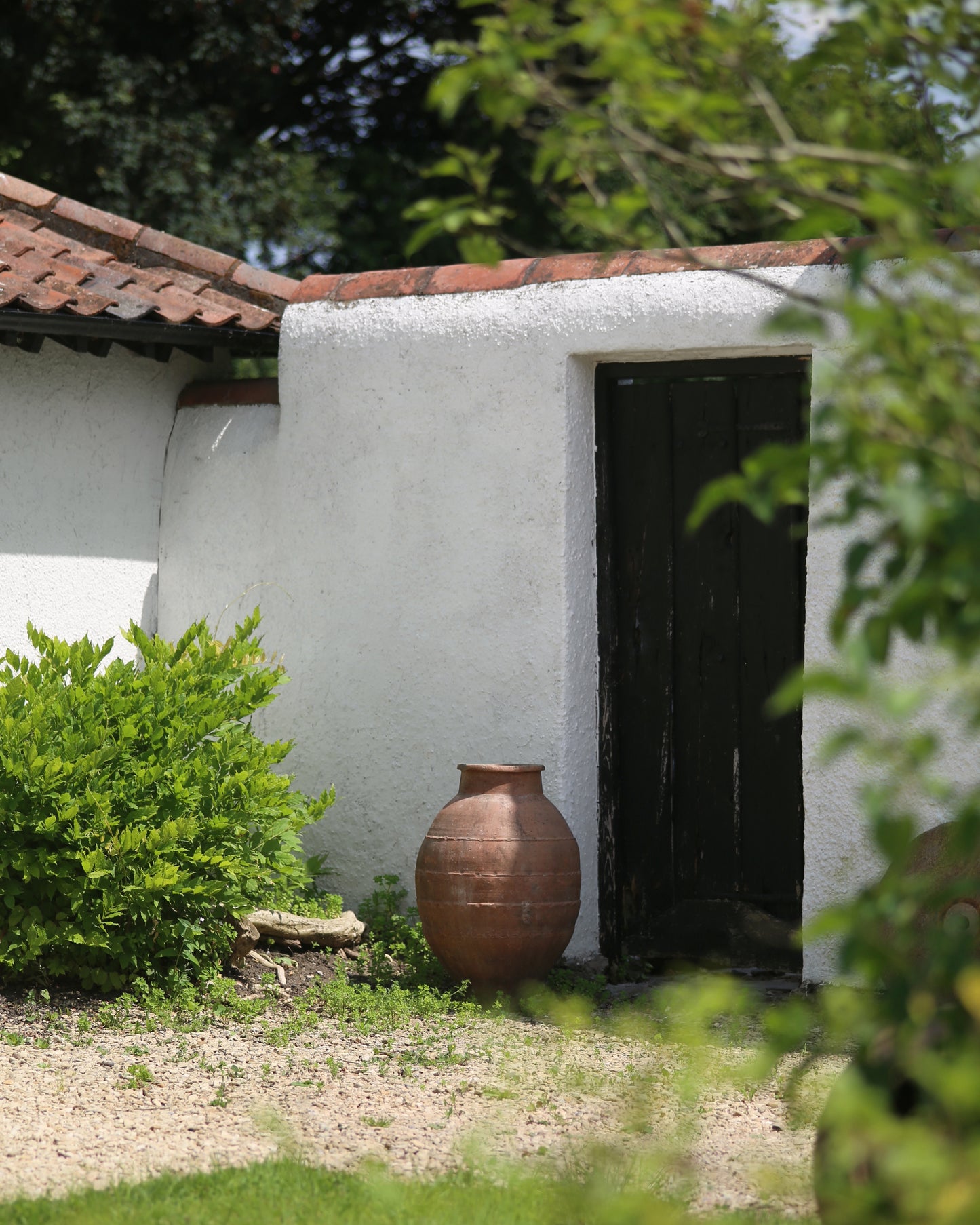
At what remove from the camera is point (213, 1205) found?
2.87 meters

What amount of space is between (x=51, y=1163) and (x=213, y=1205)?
2.03 feet

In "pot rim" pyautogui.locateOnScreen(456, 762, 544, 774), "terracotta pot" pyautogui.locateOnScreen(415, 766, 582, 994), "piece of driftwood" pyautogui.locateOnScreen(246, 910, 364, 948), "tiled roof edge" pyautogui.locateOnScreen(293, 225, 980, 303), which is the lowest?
"piece of driftwood" pyautogui.locateOnScreen(246, 910, 364, 948)

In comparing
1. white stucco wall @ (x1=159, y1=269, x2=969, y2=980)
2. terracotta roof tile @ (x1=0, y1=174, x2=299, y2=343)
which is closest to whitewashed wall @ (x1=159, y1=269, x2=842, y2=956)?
white stucco wall @ (x1=159, y1=269, x2=969, y2=980)

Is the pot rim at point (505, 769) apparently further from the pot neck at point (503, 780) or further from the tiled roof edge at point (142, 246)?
the tiled roof edge at point (142, 246)

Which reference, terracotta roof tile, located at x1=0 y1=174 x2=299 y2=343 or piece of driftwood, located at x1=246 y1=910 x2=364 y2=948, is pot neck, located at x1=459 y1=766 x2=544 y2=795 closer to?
piece of driftwood, located at x1=246 y1=910 x2=364 y2=948

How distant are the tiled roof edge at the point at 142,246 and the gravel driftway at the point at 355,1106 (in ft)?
11.3

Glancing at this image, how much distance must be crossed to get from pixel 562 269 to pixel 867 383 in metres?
3.89

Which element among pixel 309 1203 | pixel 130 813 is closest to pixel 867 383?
pixel 309 1203

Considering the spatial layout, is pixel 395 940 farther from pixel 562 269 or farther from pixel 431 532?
pixel 562 269

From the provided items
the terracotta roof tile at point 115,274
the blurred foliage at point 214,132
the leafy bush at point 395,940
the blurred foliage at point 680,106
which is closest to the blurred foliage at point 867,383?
the blurred foliage at point 680,106

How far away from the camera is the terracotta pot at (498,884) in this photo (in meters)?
4.79

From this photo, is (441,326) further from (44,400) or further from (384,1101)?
(384,1101)

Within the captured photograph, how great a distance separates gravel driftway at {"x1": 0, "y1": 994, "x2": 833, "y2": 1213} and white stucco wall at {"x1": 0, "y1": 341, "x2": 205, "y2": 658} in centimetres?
195

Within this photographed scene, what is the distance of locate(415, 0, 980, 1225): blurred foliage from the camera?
1.45 metres
